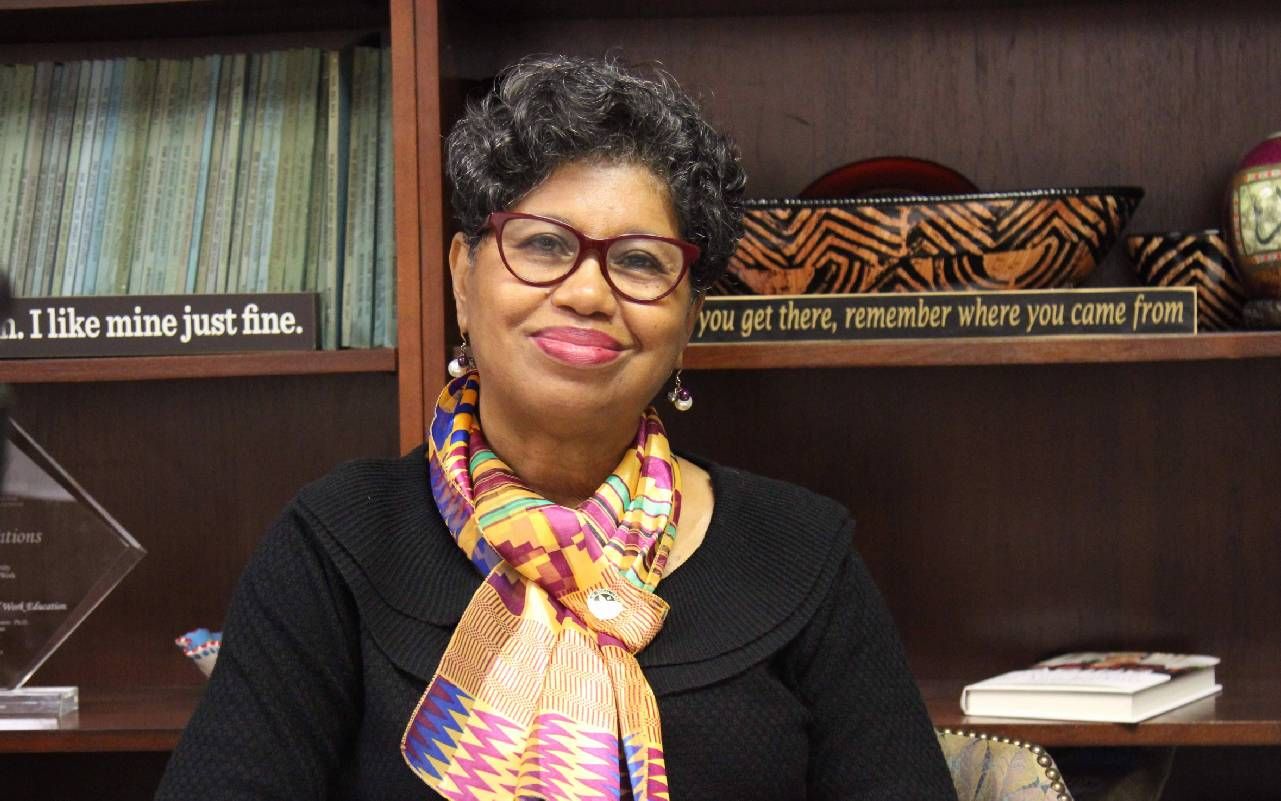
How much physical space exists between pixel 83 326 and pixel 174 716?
475 mm

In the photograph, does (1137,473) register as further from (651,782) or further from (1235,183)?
(651,782)

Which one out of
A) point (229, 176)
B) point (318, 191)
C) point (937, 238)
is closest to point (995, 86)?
point (937, 238)

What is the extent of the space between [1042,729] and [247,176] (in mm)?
1136

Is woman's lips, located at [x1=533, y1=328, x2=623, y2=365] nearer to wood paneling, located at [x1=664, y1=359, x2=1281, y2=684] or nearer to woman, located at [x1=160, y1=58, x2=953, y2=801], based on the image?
woman, located at [x1=160, y1=58, x2=953, y2=801]

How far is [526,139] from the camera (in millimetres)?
1258

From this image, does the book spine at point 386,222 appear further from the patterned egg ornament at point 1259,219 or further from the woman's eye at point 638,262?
the patterned egg ornament at point 1259,219

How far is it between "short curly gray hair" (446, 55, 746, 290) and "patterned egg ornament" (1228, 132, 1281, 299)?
2.10ft

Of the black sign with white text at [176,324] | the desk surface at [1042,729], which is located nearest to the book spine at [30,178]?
the black sign with white text at [176,324]

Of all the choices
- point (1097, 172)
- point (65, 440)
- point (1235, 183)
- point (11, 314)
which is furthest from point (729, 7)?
point (65, 440)

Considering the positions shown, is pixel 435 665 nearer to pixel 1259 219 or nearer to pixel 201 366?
pixel 201 366

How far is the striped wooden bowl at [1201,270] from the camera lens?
62.9 inches

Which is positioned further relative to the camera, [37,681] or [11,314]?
[37,681]

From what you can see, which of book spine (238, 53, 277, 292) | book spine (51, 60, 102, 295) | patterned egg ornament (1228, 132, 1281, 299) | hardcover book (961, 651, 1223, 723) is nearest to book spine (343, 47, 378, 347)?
book spine (238, 53, 277, 292)

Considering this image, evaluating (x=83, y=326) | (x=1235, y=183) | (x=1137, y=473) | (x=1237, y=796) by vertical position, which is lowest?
(x=1237, y=796)
